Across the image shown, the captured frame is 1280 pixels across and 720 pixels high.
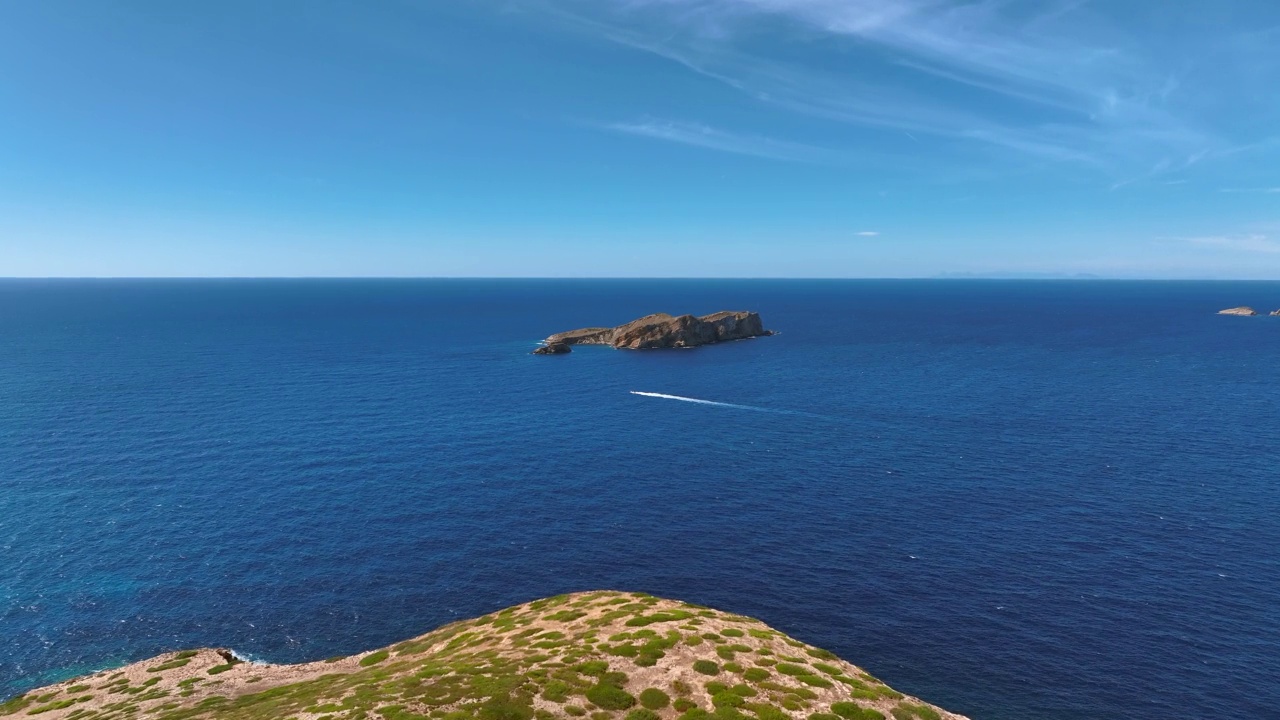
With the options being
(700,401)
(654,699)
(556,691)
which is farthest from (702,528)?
(700,401)

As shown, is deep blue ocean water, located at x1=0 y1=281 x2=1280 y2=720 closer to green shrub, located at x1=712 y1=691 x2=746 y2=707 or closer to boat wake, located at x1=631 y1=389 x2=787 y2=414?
boat wake, located at x1=631 y1=389 x2=787 y2=414

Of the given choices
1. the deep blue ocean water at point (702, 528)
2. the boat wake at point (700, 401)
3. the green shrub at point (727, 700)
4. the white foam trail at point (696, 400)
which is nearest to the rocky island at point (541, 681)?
the green shrub at point (727, 700)

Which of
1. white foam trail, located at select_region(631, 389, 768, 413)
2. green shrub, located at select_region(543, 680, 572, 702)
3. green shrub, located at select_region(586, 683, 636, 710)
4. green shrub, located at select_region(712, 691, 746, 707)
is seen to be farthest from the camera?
white foam trail, located at select_region(631, 389, 768, 413)

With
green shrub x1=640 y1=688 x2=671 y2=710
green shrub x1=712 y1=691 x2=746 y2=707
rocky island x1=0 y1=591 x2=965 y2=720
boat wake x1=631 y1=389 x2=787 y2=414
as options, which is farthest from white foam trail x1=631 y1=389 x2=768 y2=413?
green shrub x1=640 y1=688 x2=671 y2=710

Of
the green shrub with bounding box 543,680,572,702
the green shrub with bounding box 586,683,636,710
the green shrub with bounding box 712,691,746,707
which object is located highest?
the green shrub with bounding box 543,680,572,702

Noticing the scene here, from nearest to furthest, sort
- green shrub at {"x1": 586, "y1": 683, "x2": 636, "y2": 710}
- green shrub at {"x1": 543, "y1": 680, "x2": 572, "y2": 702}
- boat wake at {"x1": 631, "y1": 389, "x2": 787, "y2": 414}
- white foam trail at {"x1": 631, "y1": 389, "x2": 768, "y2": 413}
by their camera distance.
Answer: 1. green shrub at {"x1": 543, "y1": 680, "x2": 572, "y2": 702}
2. green shrub at {"x1": 586, "y1": 683, "x2": 636, "y2": 710}
3. boat wake at {"x1": 631, "y1": 389, "x2": 787, "y2": 414}
4. white foam trail at {"x1": 631, "y1": 389, "x2": 768, "y2": 413}

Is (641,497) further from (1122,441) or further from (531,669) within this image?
(1122,441)

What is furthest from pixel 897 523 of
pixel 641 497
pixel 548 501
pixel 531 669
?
pixel 531 669
